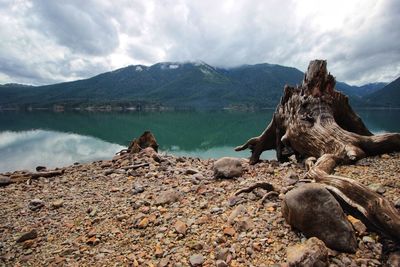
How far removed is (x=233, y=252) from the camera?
4242 mm

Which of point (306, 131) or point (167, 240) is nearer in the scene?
point (167, 240)

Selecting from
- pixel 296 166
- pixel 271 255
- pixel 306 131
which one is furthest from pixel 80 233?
pixel 306 131

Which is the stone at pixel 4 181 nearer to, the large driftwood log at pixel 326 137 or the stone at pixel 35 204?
the stone at pixel 35 204

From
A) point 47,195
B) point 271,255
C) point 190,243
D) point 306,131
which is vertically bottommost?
point 47,195

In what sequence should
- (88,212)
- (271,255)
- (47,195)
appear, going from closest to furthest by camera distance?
(271,255) → (88,212) → (47,195)

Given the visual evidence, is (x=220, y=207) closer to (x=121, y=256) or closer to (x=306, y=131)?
(x=121, y=256)

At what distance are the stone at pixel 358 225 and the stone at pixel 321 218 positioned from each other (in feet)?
0.74

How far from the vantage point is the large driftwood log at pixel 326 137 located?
4.06 m

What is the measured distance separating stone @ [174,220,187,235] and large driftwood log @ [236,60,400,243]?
2.77 m

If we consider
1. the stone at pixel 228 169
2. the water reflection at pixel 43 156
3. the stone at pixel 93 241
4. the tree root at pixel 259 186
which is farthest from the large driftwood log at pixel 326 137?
the water reflection at pixel 43 156

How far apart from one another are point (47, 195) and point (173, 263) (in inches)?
276

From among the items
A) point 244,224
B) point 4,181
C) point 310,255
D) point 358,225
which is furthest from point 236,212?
point 4,181

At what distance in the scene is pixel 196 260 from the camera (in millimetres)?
4305

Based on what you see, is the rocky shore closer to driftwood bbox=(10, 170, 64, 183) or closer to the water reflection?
driftwood bbox=(10, 170, 64, 183)
